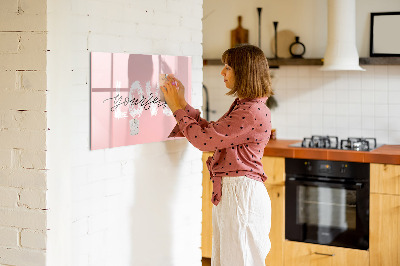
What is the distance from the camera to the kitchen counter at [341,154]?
4098 mm

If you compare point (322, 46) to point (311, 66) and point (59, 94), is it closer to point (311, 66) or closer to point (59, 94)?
point (311, 66)

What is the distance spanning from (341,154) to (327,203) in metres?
0.39

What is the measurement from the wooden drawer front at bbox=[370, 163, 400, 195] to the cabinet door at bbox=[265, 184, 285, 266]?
665 millimetres

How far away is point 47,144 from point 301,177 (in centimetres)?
248

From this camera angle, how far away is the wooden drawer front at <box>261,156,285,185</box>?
4.44 metres

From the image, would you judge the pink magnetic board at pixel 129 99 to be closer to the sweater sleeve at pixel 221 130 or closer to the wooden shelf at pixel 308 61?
the sweater sleeve at pixel 221 130

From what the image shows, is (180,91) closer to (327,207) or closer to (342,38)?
(327,207)

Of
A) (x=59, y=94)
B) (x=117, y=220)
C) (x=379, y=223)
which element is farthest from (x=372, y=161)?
(x=59, y=94)

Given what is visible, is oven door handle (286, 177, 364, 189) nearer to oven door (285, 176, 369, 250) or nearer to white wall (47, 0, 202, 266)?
oven door (285, 176, 369, 250)

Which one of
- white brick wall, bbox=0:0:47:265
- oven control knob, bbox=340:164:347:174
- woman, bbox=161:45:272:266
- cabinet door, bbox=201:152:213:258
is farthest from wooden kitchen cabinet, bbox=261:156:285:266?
white brick wall, bbox=0:0:47:265

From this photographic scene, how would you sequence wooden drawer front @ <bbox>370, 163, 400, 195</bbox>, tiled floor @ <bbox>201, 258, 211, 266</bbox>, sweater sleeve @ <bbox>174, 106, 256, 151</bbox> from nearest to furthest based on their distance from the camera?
sweater sleeve @ <bbox>174, 106, 256, 151</bbox> < wooden drawer front @ <bbox>370, 163, 400, 195</bbox> < tiled floor @ <bbox>201, 258, 211, 266</bbox>

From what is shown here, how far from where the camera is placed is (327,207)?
437cm

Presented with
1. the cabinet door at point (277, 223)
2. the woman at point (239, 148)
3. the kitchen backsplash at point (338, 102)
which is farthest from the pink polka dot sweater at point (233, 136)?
the kitchen backsplash at point (338, 102)

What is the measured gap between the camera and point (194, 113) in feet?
9.38
